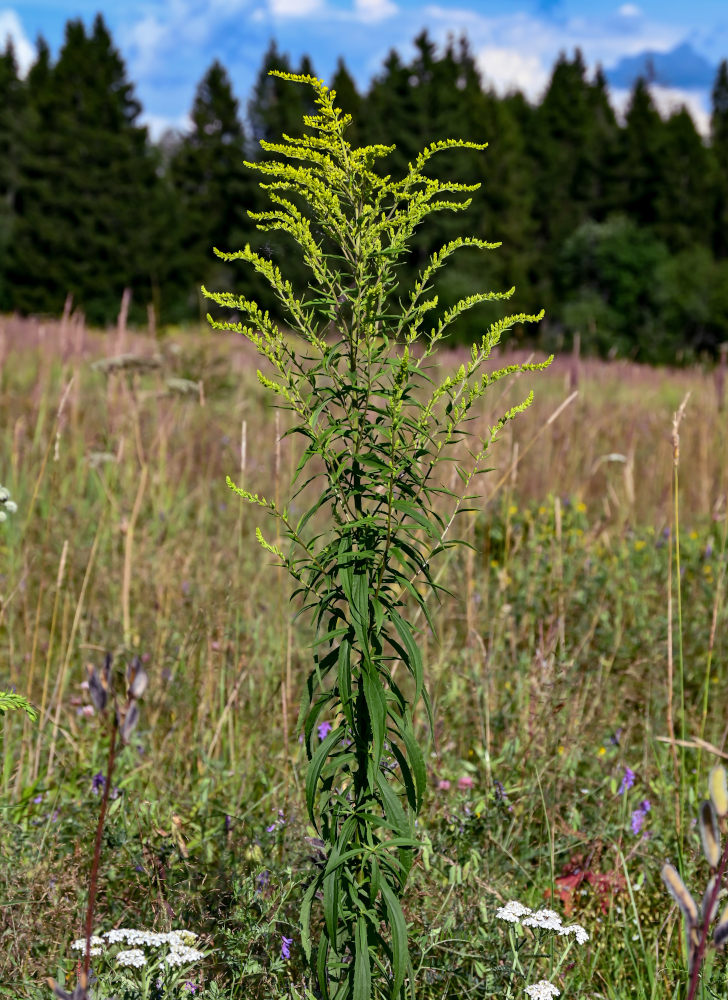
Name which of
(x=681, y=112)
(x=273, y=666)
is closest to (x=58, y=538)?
(x=273, y=666)

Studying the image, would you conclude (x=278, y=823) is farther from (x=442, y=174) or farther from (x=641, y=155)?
(x=641, y=155)

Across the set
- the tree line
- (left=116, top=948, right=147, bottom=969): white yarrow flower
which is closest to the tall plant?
(left=116, top=948, right=147, bottom=969): white yarrow flower

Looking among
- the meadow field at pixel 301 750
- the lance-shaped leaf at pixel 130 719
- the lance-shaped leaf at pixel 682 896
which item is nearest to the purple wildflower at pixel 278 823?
the meadow field at pixel 301 750

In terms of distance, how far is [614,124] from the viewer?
38.9 m

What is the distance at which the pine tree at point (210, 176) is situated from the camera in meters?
31.7

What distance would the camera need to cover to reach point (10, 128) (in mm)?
32188

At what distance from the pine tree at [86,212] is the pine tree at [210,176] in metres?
2.20

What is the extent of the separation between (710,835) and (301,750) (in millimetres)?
→ 1709

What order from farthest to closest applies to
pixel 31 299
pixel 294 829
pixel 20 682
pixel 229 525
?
pixel 31 299 → pixel 229 525 → pixel 20 682 → pixel 294 829

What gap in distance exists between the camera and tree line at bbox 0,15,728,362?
2881 centimetres

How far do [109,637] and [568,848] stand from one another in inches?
67.4

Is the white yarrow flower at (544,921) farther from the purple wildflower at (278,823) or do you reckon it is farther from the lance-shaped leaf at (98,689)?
the lance-shaped leaf at (98,689)

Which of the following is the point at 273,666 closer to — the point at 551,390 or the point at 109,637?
the point at 109,637

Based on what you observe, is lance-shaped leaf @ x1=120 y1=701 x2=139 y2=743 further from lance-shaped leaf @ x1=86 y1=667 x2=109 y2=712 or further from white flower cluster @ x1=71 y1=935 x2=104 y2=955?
white flower cluster @ x1=71 y1=935 x2=104 y2=955
